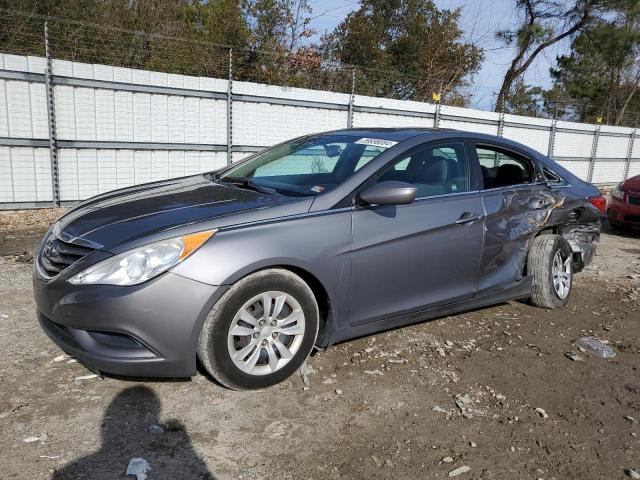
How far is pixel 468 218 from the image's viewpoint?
389 cm

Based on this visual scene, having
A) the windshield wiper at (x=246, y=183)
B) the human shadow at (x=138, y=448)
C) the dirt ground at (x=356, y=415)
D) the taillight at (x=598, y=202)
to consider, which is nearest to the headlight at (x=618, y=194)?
the taillight at (x=598, y=202)

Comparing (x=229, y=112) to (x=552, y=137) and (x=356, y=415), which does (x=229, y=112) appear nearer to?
(x=356, y=415)

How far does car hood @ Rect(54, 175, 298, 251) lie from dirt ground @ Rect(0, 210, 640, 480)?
2.92ft

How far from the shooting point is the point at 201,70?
11359 millimetres

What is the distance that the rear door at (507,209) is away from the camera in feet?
13.5

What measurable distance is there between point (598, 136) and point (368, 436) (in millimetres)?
18462

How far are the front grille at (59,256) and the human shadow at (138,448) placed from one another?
2.62ft

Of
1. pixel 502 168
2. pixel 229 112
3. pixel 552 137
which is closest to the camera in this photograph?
pixel 502 168

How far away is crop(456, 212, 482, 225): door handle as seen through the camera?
3.84m

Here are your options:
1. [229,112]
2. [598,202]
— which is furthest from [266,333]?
[229,112]

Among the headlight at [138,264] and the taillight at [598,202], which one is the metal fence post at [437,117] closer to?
the taillight at [598,202]

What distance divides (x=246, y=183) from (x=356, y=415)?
179cm

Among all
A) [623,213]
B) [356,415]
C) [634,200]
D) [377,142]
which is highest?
[377,142]

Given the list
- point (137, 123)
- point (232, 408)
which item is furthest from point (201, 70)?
point (232, 408)
